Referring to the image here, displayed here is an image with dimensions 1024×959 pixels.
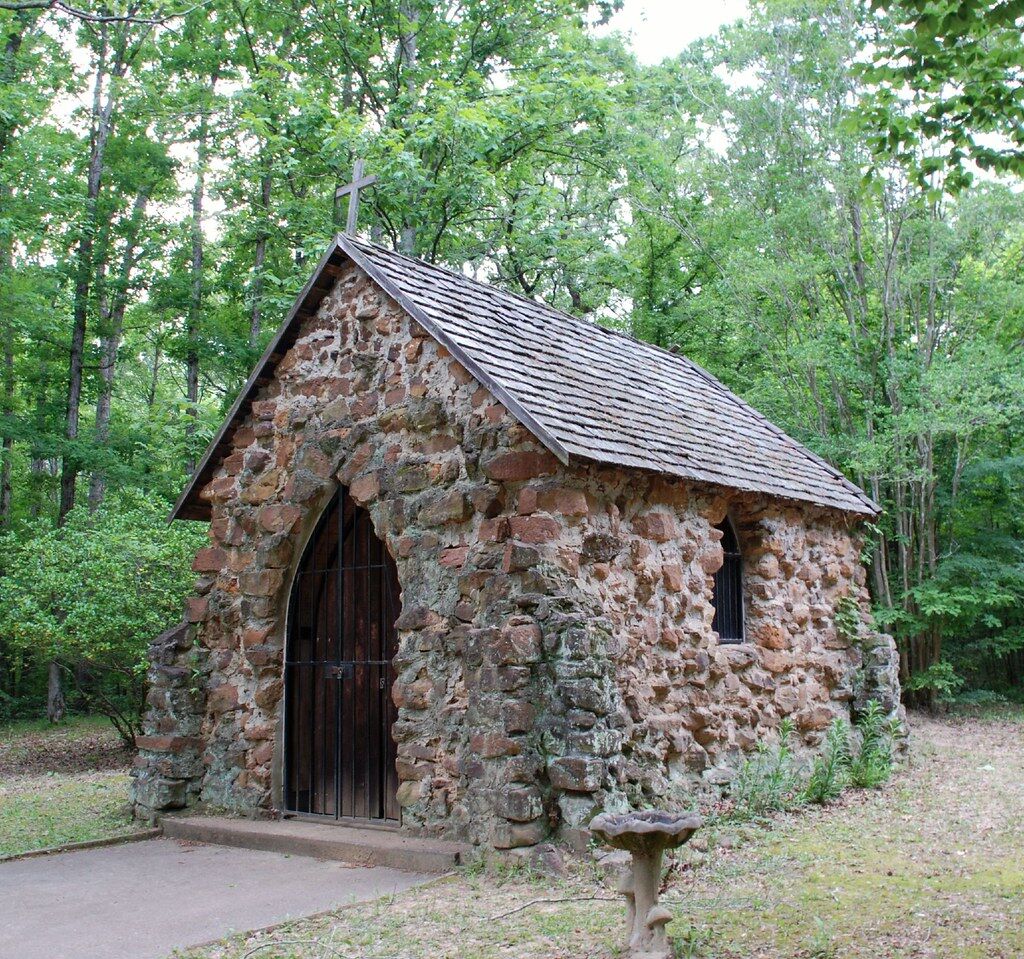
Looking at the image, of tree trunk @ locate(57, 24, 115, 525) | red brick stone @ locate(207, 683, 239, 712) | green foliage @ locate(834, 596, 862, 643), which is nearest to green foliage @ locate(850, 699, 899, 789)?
green foliage @ locate(834, 596, 862, 643)

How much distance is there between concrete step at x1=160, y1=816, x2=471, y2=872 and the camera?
7156 mm

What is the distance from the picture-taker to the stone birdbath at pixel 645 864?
5012 millimetres

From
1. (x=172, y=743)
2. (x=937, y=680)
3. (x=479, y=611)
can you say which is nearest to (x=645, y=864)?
(x=479, y=611)

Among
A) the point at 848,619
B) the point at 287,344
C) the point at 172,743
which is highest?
the point at 287,344

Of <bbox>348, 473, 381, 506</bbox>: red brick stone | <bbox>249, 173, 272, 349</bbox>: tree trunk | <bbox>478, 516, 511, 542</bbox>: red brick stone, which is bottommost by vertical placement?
<bbox>478, 516, 511, 542</bbox>: red brick stone

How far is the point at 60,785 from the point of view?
12.6 m

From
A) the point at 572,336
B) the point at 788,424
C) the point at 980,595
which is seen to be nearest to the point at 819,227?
the point at 788,424

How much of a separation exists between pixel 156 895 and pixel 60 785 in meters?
6.67

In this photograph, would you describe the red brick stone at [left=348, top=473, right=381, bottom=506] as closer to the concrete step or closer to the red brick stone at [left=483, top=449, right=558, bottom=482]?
the red brick stone at [left=483, top=449, right=558, bottom=482]

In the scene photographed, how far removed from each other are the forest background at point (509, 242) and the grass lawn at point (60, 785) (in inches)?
32.8

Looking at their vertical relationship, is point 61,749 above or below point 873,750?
below

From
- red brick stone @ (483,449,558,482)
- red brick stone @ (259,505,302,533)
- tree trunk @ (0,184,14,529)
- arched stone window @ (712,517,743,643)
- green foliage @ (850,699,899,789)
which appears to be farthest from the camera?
tree trunk @ (0,184,14,529)

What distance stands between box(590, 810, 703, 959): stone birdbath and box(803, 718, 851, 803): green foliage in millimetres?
4547

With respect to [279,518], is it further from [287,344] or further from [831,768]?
[831,768]
